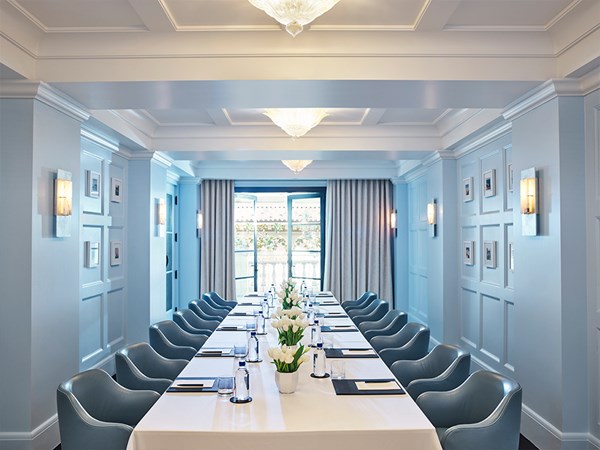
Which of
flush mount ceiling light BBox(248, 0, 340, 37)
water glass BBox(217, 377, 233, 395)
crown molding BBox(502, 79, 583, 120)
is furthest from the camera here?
crown molding BBox(502, 79, 583, 120)

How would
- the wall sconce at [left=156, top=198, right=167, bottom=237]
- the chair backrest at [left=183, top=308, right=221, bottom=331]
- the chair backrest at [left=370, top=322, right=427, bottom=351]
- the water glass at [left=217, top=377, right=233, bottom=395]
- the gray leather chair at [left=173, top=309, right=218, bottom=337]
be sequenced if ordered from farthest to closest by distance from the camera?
the wall sconce at [left=156, top=198, right=167, bottom=237] → the chair backrest at [left=183, top=308, right=221, bottom=331] → the gray leather chair at [left=173, top=309, right=218, bottom=337] → the chair backrest at [left=370, top=322, right=427, bottom=351] → the water glass at [left=217, top=377, right=233, bottom=395]

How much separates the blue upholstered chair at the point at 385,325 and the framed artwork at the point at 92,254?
9.26 feet

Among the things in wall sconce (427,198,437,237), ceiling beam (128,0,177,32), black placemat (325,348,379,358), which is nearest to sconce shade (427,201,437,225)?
wall sconce (427,198,437,237)

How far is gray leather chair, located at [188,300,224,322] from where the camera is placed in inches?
230

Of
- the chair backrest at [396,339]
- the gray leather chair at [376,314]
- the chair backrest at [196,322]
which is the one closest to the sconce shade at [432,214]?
the gray leather chair at [376,314]

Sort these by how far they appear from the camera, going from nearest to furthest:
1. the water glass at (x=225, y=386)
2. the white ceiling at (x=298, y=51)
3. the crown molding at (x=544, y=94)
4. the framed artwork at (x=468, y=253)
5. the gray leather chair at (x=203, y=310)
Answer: the water glass at (x=225, y=386) < the white ceiling at (x=298, y=51) < the crown molding at (x=544, y=94) < the framed artwork at (x=468, y=253) < the gray leather chair at (x=203, y=310)

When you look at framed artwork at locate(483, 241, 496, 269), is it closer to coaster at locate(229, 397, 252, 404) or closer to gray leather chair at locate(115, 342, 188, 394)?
gray leather chair at locate(115, 342, 188, 394)

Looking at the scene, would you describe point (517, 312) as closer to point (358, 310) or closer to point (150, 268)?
point (358, 310)

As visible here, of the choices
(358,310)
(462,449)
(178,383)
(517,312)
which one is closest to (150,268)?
(358,310)

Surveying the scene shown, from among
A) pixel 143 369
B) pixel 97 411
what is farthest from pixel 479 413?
pixel 143 369

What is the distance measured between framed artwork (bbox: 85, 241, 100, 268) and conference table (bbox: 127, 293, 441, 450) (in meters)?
2.88

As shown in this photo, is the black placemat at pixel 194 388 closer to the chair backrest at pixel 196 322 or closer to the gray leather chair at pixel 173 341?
the gray leather chair at pixel 173 341

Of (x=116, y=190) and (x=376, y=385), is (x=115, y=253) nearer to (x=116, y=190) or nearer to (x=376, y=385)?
(x=116, y=190)

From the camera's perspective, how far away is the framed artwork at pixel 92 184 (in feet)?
16.7
